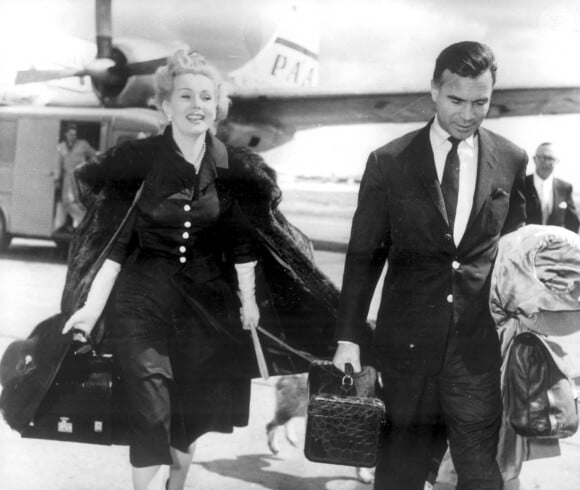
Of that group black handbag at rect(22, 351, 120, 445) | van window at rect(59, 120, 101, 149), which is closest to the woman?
black handbag at rect(22, 351, 120, 445)

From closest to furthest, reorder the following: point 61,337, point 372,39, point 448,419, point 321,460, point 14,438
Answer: point 448,419 < point 321,460 < point 61,337 < point 372,39 < point 14,438

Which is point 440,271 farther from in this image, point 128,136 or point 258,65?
point 128,136

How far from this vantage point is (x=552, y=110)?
9.08ft

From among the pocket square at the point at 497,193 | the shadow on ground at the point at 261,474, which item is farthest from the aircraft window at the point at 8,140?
the pocket square at the point at 497,193

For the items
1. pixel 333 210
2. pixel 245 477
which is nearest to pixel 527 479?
pixel 245 477

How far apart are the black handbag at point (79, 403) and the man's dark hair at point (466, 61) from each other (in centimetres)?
178

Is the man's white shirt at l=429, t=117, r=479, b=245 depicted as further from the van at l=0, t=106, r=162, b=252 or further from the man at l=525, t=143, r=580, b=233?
the van at l=0, t=106, r=162, b=252

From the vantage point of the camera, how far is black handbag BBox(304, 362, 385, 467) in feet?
7.73

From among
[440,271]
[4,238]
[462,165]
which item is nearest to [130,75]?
[4,238]

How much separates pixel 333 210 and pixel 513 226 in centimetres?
81

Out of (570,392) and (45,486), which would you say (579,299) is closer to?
(570,392)

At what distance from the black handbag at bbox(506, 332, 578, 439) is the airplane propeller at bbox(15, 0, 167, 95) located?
2.04 meters

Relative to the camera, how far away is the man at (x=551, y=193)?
268cm

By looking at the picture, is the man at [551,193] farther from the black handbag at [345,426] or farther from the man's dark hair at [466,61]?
the black handbag at [345,426]
